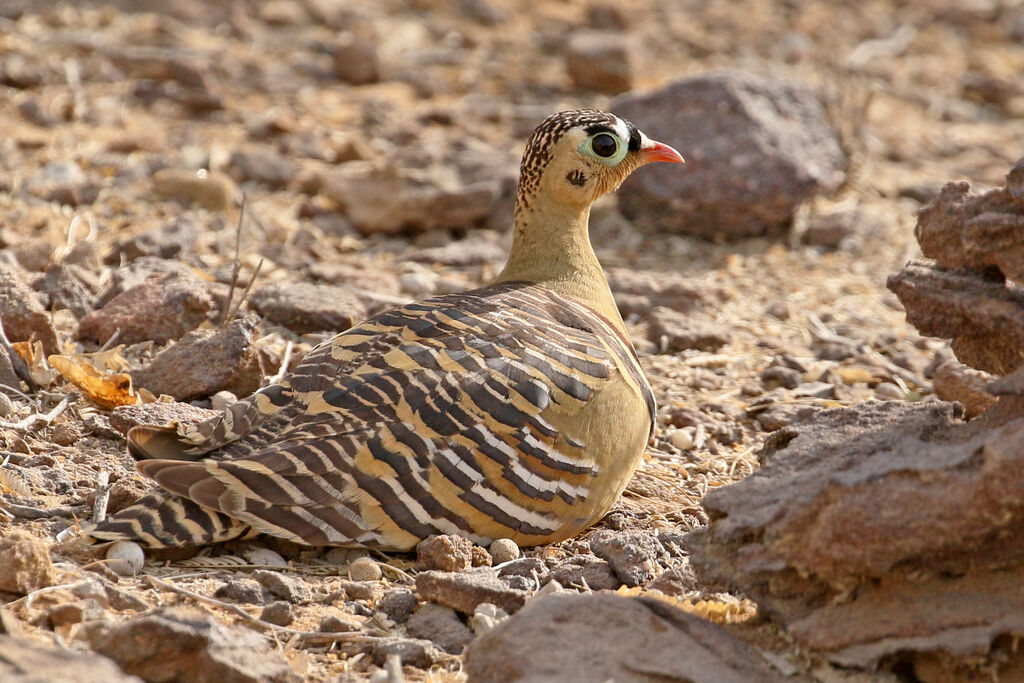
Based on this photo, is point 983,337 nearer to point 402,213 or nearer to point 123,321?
point 123,321

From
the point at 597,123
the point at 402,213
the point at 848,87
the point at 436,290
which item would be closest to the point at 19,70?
the point at 402,213

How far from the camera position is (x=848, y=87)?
7875mm

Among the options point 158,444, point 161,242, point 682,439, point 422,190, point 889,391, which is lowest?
point 158,444

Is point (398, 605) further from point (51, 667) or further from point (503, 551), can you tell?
point (51, 667)

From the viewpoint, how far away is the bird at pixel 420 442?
3.32 meters

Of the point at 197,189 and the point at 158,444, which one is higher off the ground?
the point at 197,189

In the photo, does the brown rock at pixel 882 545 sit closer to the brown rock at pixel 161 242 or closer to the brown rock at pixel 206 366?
the brown rock at pixel 206 366

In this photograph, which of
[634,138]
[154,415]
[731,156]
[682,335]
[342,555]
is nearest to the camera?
[342,555]

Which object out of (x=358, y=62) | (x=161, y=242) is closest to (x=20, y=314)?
(x=161, y=242)

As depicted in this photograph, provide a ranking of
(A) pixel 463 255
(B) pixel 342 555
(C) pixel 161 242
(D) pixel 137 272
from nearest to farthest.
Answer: (B) pixel 342 555 → (D) pixel 137 272 → (C) pixel 161 242 → (A) pixel 463 255

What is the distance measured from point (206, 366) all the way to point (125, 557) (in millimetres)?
1257

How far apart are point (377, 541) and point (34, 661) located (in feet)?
4.23

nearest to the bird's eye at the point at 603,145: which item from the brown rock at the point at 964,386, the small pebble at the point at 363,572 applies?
the brown rock at the point at 964,386

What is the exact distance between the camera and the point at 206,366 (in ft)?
14.4
